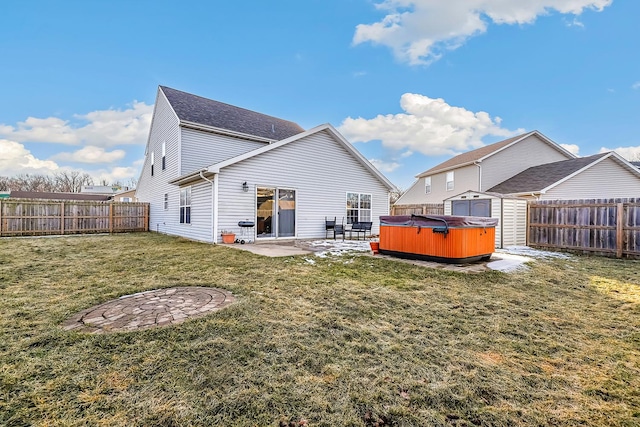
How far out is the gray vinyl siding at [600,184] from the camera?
556 inches

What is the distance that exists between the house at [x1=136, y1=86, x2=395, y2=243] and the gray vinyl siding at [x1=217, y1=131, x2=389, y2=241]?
0.12 feet

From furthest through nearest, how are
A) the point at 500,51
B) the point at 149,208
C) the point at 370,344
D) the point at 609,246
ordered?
the point at 149,208 < the point at 500,51 < the point at 609,246 < the point at 370,344

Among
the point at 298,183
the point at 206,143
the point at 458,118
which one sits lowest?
the point at 298,183

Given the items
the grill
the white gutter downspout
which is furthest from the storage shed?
the white gutter downspout

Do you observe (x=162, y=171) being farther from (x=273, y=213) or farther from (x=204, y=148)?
(x=273, y=213)

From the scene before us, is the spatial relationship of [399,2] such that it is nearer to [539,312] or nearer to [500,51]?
[500,51]

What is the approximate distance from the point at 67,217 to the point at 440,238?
1688 centimetres

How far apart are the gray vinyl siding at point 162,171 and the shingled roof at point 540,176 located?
55.6 feet

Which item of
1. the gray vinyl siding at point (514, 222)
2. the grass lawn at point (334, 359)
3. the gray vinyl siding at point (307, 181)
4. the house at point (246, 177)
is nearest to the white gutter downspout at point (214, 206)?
the house at point (246, 177)

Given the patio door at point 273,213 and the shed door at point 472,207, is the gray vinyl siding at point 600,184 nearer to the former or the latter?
the shed door at point 472,207

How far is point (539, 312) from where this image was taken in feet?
11.7

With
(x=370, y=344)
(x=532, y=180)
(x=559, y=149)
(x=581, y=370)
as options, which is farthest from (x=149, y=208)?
(x=559, y=149)

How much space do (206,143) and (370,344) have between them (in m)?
13.5

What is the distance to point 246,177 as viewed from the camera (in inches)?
416
